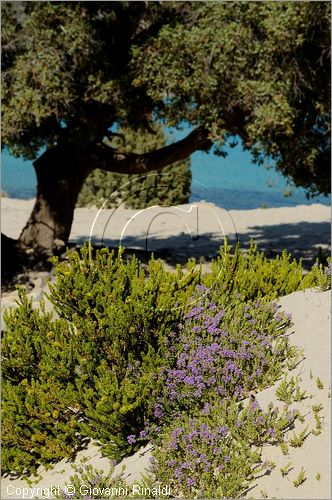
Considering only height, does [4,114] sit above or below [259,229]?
above

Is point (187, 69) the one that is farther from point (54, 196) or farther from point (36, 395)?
point (36, 395)

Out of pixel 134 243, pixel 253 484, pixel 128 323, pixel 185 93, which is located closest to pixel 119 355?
pixel 128 323

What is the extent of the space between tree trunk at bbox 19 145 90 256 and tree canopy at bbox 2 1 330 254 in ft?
3.85

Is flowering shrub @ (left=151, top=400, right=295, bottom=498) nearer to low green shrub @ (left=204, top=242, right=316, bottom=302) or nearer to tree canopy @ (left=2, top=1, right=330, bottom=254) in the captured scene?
low green shrub @ (left=204, top=242, right=316, bottom=302)

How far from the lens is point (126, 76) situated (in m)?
11.4

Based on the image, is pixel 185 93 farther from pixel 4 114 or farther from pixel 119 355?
pixel 119 355

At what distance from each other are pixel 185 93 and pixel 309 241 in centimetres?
791

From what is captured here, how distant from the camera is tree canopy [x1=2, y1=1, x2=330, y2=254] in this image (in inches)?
396

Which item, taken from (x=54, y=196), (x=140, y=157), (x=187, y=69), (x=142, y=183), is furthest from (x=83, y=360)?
(x=142, y=183)

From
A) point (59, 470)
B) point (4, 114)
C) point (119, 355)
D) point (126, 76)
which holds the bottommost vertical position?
point (59, 470)

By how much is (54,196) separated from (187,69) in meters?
4.55

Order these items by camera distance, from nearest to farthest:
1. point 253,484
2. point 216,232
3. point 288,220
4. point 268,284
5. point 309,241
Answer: point 253,484
point 268,284
point 309,241
point 216,232
point 288,220

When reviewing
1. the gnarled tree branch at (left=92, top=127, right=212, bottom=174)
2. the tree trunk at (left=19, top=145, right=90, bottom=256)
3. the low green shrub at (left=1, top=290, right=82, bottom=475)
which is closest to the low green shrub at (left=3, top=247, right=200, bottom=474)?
the low green shrub at (left=1, top=290, right=82, bottom=475)

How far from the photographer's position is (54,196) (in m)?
13.9
